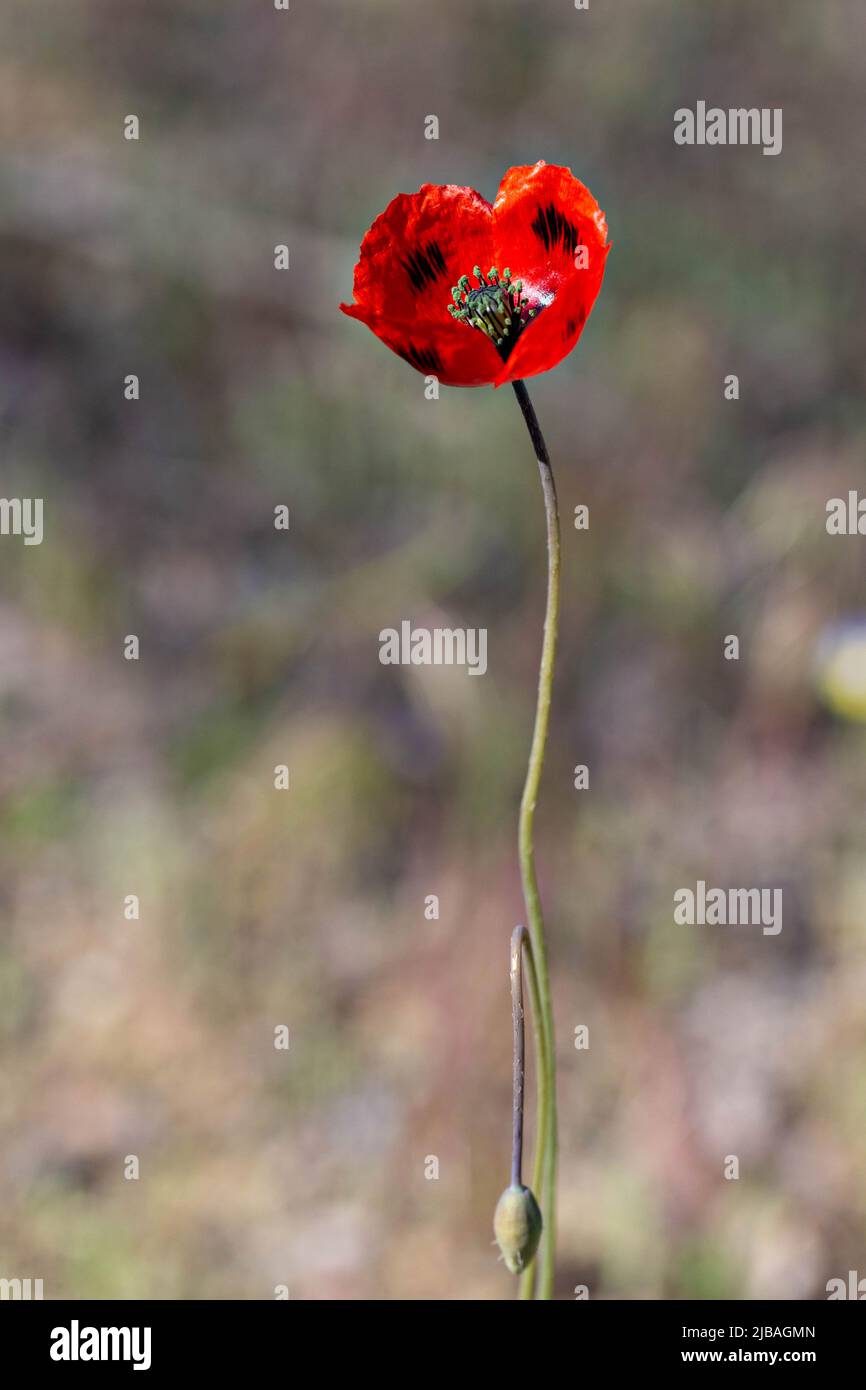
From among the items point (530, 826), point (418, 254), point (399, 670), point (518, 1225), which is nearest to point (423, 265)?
point (418, 254)

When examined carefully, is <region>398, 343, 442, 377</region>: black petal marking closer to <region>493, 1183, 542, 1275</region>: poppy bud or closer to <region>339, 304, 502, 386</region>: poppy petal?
<region>339, 304, 502, 386</region>: poppy petal

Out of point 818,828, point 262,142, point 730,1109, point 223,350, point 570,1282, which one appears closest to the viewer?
point 570,1282

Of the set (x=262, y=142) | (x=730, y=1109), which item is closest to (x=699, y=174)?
(x=262, y=142)

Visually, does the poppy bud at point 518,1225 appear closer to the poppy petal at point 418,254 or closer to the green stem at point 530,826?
the green stem at point 530,826

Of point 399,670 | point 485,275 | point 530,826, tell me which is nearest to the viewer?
point 530,826

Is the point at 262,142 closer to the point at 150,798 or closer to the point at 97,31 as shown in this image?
the point at 97,31

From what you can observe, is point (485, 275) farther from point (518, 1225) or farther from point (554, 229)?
point (518, 1225)

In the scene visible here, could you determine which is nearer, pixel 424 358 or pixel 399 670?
pixel 424 358
